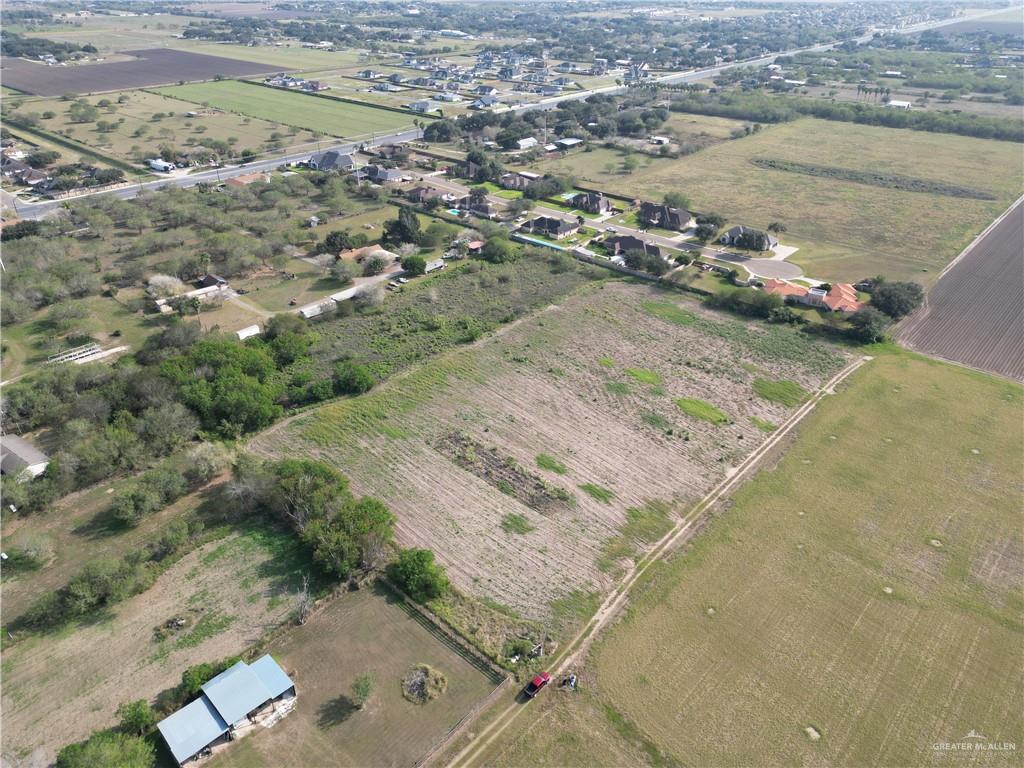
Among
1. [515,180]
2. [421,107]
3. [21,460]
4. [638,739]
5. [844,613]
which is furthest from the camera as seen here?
[421,107]

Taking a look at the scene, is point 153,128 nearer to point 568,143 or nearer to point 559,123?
point 559,123

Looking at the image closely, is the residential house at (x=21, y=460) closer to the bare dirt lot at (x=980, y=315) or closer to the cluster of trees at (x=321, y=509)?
the cluster of trees at (x=321, y=509)

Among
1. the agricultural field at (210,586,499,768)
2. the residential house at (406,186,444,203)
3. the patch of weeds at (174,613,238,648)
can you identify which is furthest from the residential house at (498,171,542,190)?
the patch of weeds at (174,613,238,648)

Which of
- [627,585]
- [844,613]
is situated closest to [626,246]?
[627,585]

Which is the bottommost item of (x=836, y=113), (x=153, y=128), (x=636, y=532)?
(x=636, y=532)

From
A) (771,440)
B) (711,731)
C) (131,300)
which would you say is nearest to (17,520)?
(131,300)

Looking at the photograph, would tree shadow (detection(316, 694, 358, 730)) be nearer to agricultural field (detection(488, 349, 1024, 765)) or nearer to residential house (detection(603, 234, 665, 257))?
agricultural field (detection(488, 349, 1024, 765))

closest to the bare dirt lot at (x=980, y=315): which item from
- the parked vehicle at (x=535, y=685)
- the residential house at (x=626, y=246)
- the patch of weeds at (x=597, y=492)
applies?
the residential house at (x=626, y=246)
